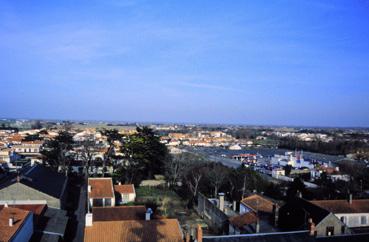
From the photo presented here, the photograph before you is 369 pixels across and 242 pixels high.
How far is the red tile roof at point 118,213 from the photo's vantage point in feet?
76.9

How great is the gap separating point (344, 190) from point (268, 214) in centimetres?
1584

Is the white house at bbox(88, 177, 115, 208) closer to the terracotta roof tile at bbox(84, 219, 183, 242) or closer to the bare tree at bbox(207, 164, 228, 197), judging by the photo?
the bare tree at bbox(207, 164, 228, 197)

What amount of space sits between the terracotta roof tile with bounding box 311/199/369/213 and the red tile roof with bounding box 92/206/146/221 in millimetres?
11510

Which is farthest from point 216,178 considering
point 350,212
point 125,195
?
point 350,212

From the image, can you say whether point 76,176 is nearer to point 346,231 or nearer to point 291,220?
point 291,220

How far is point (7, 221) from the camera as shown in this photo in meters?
18.7

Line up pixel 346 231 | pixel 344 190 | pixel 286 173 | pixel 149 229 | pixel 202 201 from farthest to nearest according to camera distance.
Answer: pixel 286 173, pixel 344 190, pixel 202 201, pixel 346 231, pixel 149 229

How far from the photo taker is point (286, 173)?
58.4 m

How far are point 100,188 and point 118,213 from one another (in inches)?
337

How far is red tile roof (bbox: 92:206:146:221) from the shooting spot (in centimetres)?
2345

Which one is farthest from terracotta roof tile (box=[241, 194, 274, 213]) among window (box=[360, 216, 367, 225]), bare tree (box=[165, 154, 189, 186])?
bare tree (box=[165, 154, 189, 186])

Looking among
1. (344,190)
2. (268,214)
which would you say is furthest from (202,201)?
(344,190)

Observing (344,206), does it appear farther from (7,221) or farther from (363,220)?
(7,221)

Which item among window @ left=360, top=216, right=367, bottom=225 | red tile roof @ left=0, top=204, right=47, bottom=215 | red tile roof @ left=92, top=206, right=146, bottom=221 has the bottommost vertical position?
window @ left=360, top=216, right=367, bottom=225
